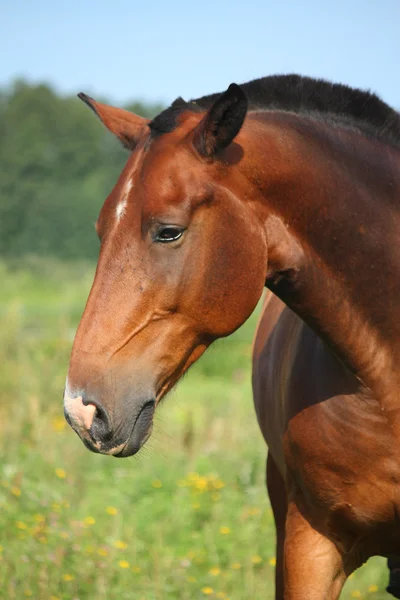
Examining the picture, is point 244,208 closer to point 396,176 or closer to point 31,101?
point 396,176

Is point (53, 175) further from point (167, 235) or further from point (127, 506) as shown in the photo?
point (167, 235)

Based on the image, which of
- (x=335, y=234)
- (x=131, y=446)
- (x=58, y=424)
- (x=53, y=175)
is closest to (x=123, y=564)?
(x=131, y=446)

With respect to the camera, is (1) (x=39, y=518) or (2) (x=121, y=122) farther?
(1) (x=39, y=518)

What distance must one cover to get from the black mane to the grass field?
907 mm

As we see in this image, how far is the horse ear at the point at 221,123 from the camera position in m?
2.42

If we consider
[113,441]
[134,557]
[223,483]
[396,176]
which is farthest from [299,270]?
[223,483]

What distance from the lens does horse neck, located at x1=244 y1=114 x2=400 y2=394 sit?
8.68 feet

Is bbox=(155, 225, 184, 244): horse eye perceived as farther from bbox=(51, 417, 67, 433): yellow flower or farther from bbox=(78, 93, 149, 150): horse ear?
bbox=(51, 417, 67, 433): yellow flower

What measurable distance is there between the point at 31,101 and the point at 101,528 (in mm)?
14382

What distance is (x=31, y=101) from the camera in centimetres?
1823

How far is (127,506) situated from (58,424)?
1.89 m

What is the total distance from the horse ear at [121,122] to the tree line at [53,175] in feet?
37.3

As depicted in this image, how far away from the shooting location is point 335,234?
8.82 feet

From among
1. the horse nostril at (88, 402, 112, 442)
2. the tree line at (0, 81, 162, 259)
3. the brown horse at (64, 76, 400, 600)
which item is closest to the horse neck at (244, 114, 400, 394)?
the brown horse at (64, 76, 400, 600)
